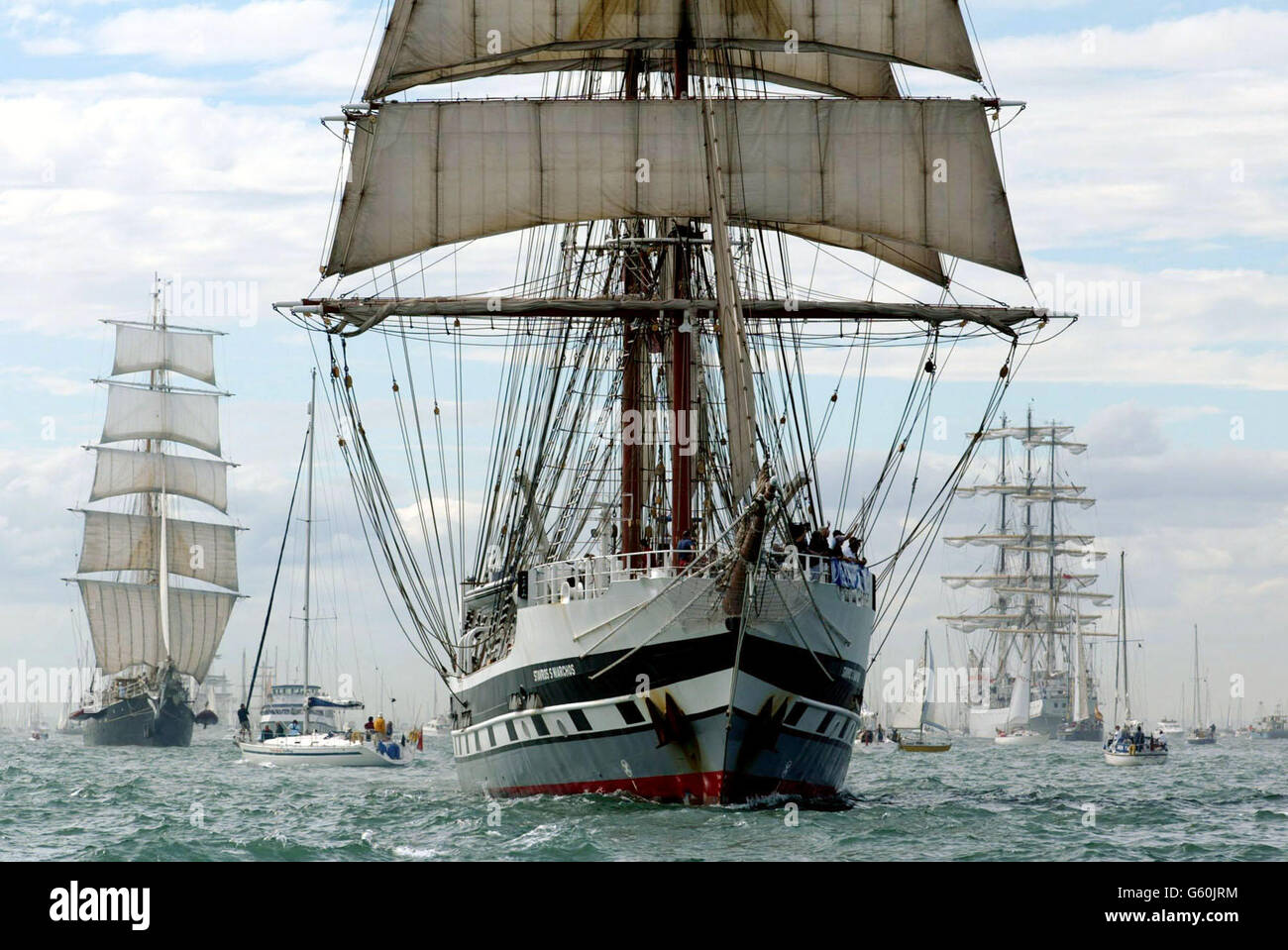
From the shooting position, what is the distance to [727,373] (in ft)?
103

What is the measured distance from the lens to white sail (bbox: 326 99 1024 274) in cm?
3972

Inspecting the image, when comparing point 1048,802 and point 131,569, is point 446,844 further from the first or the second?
point 131,569

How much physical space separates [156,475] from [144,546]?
435 cm

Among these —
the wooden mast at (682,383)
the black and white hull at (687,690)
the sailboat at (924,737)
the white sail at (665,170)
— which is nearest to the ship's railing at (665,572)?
the black and white hull at (687,690)

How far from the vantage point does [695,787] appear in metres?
29.1

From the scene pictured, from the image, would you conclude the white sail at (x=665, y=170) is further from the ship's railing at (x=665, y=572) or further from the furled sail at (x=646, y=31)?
the ship's railing at (x=665, y=572)

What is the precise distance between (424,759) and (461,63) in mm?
50596

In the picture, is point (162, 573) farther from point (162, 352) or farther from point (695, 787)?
point (695, 787)

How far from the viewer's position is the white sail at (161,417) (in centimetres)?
11044

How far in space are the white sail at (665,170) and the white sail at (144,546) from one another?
71545mm

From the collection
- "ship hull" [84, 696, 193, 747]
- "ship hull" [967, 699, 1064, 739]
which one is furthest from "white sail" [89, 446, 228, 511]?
"ship hull" [967, 699, 1064, 739]

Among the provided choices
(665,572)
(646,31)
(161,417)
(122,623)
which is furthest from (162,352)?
(665,572)

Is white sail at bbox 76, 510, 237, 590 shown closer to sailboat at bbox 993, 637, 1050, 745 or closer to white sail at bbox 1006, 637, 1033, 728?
sailboat at bbox 993, 637, 1050, 745
